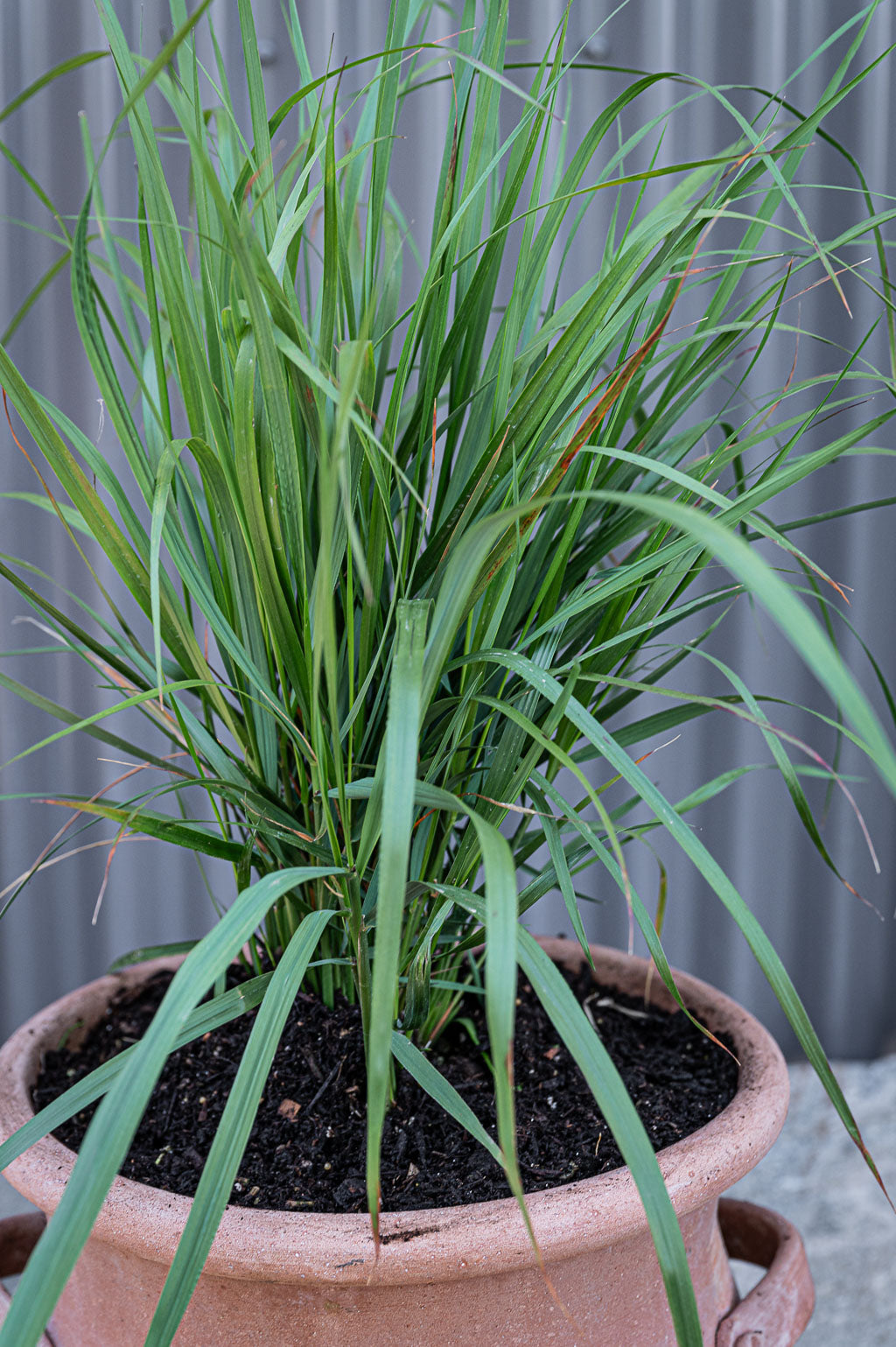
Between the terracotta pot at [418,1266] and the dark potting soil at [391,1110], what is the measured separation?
37 mm

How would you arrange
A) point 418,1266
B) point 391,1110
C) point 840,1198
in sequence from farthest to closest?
point 840,1198
point 391,1110
point 418,1266

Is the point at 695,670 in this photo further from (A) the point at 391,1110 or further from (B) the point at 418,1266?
(B) the point at 418,1266

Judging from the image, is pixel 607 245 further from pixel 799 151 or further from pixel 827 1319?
pixel 827 1319

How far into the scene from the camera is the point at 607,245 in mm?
566

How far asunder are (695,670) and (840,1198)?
62cm

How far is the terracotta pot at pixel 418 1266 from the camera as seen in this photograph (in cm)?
44

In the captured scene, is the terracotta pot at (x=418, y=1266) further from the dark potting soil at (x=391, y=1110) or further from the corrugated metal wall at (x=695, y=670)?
the corrugated metal wall at (x=695, y=670)

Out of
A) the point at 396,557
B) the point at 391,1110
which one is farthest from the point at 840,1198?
the point at 396,557

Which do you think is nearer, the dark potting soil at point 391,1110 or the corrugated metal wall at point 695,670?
the dark potting soil at point 391,1110

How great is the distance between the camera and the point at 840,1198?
3.80ft

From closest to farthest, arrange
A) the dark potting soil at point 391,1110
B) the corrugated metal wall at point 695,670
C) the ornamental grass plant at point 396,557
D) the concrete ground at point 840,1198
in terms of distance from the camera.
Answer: the ornamental grass plant at point 396,557, the dark potting soil at point 391,1110, the concrete ground at point 840,1198, the corrugated metal wall at point 695,670

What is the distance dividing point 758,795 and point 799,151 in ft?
3.00

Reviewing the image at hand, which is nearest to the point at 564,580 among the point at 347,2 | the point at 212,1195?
the point at 212,1195

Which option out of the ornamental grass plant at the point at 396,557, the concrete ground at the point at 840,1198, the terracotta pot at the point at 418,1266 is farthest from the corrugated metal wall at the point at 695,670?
the terracotta pot at the point at 418,1266
